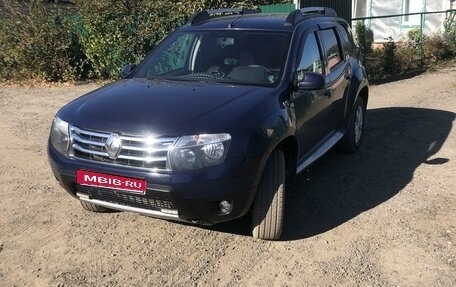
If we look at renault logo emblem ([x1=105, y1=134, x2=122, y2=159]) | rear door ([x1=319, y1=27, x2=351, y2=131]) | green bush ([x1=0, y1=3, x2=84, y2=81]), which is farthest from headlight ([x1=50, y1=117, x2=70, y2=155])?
green bush ([x1=0, y1=3, x2=84, y2=81])

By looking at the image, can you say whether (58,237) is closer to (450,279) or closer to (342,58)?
(450,279)

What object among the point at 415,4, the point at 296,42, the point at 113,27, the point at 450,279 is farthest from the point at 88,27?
the point at 415,4

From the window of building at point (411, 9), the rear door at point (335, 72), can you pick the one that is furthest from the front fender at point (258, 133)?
the window of building at point (411, 9)

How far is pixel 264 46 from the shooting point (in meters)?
4.78

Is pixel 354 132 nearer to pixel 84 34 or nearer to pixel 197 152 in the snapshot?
pixel 197 152

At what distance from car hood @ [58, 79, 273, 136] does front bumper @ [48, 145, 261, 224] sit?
0.89 feet

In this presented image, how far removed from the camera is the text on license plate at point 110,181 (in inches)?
141

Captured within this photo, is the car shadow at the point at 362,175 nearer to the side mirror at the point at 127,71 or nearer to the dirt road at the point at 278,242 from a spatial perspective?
the dirt road at the point at 278,242

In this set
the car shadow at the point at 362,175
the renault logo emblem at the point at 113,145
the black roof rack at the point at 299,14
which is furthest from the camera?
the black roof rack at the point at 299,14

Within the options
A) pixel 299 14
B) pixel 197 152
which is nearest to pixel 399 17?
pixel 299 14

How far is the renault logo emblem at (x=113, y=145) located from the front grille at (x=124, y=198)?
264 mm

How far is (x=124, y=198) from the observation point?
3.71 metres

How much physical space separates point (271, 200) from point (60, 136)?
1.67m

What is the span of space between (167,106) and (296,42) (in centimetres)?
152
